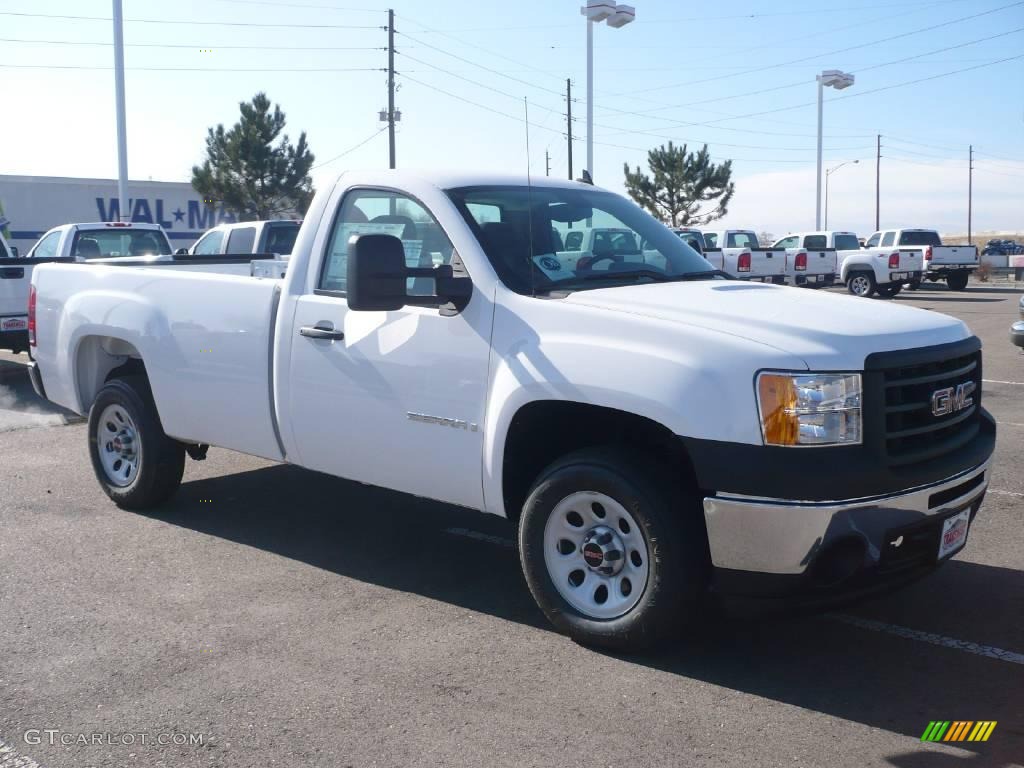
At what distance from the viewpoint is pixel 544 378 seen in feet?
14.8

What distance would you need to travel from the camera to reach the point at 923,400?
430cm

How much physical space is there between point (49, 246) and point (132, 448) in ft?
33.4

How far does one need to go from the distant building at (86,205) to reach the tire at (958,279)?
78.2 feet

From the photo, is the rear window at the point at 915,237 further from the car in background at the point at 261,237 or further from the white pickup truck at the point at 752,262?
the car in background at the point at 261,237

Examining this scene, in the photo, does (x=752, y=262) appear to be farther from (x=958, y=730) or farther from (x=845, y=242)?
(x=958, y=730)

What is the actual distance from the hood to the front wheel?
26015 mm

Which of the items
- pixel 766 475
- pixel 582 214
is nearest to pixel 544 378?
pixel 766 475

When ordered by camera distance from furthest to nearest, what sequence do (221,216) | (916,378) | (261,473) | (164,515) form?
(221,216) < (261,473) < (164,515) < (916,378)

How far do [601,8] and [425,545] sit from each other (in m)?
26.2

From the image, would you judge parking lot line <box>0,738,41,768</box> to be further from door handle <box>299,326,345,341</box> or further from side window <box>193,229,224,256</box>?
side window <box>193,229,224,256</box>

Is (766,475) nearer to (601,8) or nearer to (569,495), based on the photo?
(569,495)

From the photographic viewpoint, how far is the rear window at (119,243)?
48.7 ft

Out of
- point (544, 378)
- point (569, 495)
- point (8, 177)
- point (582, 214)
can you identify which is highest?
point (8, 177)

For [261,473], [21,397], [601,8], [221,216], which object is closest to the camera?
[261,473]
